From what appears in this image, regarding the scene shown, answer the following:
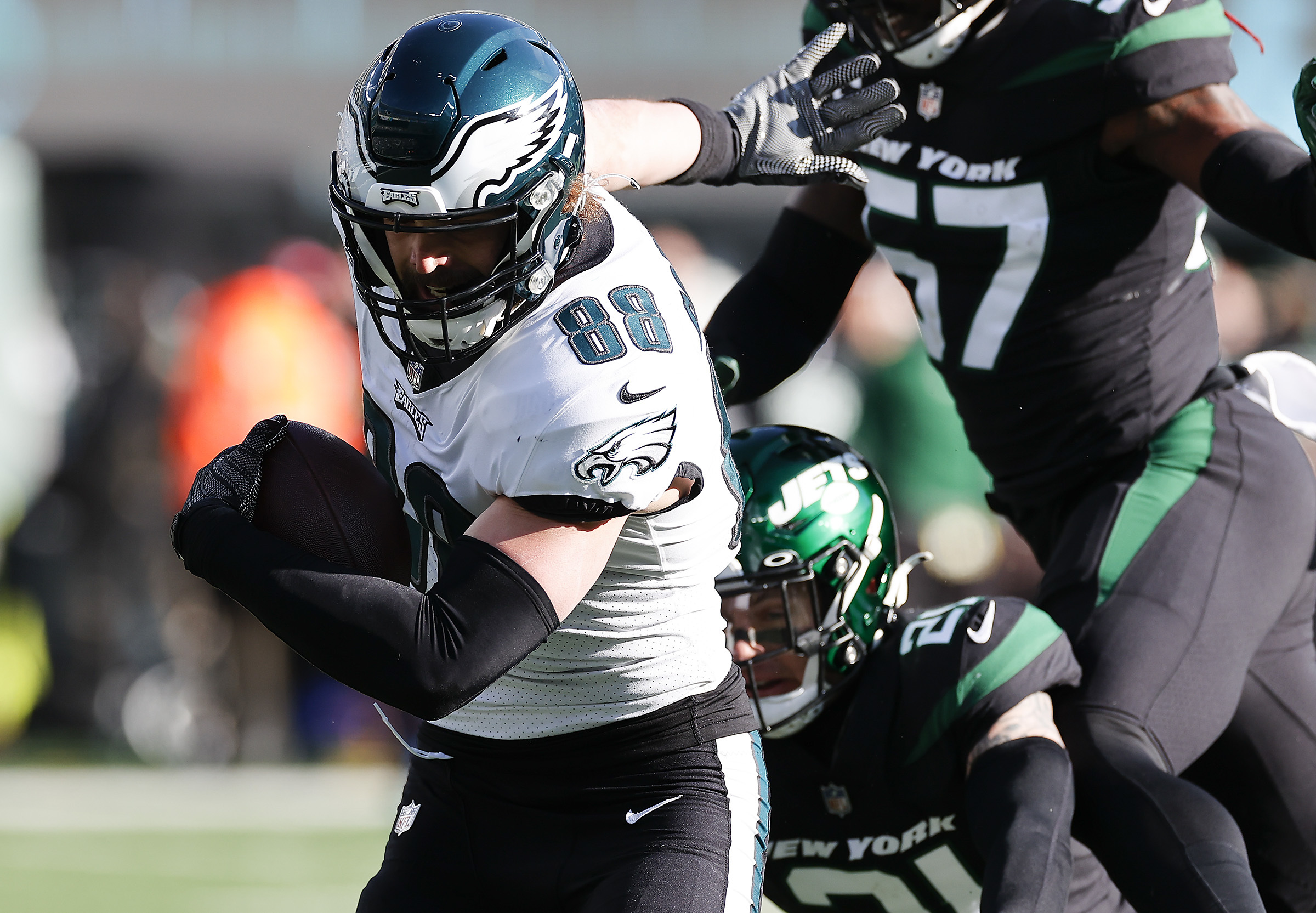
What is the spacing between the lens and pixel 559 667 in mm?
2408

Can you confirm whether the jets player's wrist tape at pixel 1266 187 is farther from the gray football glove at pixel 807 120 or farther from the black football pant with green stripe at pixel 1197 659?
the gray football glove at pixel 807 120

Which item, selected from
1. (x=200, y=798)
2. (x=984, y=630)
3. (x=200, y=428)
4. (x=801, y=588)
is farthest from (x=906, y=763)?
(x=200, y=428)

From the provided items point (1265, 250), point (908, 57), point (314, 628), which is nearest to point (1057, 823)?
point (314, 628)

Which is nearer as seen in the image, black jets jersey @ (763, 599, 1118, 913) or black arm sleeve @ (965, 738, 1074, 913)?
black arm sleeve @ (965, 738, 1074, 913)

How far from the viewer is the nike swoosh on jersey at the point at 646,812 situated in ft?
7.73

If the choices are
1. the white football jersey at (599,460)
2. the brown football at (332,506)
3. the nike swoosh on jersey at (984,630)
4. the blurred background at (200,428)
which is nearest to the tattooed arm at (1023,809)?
the nike swoosh on jersey at (984,630)

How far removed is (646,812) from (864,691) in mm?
814

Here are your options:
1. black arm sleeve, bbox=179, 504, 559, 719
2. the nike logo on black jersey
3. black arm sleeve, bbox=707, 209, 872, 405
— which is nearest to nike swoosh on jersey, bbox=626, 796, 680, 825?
the nike logo on black jersey

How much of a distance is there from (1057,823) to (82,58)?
28.7 feet

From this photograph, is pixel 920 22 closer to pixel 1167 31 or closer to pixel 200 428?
pixel 1167 31

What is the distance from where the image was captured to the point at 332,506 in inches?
93.7

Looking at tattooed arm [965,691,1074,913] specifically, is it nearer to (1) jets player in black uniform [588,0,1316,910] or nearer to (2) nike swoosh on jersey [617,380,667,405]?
(1) jets player in black uniform [588,0,1316,910]

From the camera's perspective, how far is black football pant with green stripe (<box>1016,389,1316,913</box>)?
258 centimetres

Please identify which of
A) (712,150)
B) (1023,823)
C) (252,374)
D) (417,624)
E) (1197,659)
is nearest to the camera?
(417,624)
